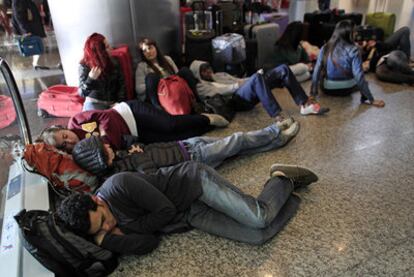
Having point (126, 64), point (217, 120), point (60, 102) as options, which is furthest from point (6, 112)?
point (217, 120)

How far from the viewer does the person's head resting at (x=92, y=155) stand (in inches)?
77.8

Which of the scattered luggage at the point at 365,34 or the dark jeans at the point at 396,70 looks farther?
the scattered luggage at the point at 365,34

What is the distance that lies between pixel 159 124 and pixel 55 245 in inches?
56.8

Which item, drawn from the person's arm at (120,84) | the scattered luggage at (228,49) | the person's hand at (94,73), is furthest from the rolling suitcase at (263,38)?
the person's hand at (94,73)

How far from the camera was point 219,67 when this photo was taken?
4.36 metres

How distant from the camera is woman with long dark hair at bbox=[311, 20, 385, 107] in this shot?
3.56 m

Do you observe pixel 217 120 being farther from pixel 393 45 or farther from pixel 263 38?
pixel 393 45

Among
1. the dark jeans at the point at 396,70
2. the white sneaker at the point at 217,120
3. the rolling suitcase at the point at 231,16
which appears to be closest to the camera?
the white sneaker at the point at 217,120

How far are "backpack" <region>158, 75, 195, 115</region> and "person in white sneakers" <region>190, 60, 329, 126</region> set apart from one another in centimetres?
35

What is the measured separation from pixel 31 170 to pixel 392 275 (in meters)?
1.98

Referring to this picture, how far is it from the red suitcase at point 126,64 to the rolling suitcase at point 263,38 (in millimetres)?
1937

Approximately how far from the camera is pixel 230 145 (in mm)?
2498

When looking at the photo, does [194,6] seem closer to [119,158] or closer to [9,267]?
[119,158]

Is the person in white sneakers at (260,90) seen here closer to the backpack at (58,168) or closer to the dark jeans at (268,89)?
the dark jeans at (268,89)
